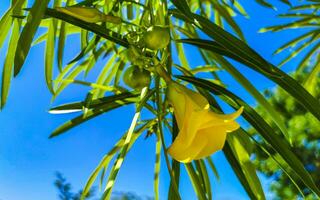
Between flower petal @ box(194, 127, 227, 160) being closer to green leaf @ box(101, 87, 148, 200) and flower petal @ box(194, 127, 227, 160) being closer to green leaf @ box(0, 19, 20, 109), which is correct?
green leaf @ box(101, 87, 148, 200)

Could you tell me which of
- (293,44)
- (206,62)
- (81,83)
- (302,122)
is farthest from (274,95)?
(81,83)

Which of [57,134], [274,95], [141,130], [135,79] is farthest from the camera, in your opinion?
[274,95]

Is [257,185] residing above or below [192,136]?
below

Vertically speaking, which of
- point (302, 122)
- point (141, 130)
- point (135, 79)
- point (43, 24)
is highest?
point (43, 24)

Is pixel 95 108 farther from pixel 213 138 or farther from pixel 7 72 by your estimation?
pixel 213 138

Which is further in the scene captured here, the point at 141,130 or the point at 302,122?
the point at 302,122

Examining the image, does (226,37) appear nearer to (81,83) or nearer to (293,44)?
(81,83)

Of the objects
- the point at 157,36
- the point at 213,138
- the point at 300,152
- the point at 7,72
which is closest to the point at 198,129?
the point at 213,138

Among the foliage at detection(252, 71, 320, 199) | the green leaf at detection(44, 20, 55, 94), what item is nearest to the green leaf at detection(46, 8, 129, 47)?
the green leaf at detection(44, 20, 55, 94)

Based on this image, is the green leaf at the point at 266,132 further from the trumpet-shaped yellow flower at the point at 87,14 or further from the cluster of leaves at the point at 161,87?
the trumpet-shaped yellow flower at the point at 87,14
